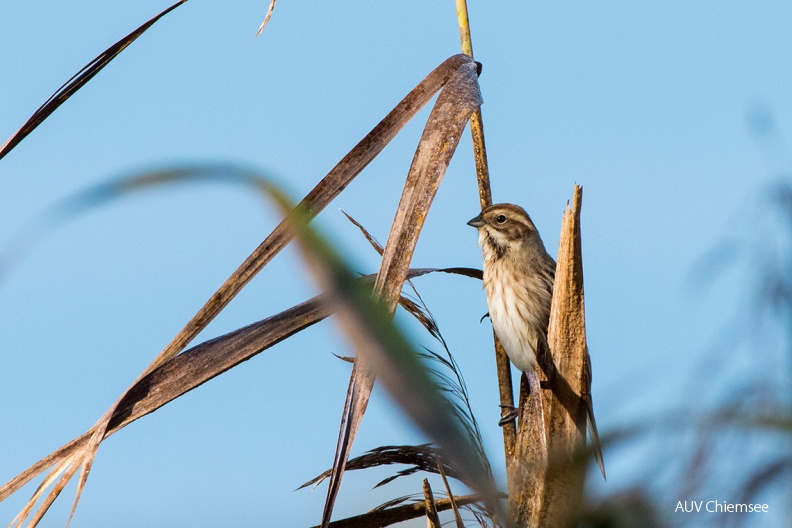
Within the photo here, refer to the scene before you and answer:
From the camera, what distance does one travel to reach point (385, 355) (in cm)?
53

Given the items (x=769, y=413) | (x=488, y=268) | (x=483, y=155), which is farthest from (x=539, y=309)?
(x=769, y=413)

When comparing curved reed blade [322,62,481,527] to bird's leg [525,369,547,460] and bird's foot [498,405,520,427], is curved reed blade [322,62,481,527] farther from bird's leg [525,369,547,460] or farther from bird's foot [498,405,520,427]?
bird's foot [498,405,520,427]

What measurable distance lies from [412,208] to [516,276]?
354 cm

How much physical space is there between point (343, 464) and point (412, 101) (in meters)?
1.04

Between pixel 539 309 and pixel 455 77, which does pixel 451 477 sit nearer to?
pixel 455 77

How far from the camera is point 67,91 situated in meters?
1.83

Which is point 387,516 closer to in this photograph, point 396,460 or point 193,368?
point 396,460

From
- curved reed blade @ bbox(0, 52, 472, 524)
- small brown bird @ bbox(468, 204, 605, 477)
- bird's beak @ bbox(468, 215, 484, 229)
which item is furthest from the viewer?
bird's beak @ bbox(468, 215, 484, 229)

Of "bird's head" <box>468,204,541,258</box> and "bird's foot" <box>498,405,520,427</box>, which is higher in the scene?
"bird's head" <box>468,204,541,258</box>

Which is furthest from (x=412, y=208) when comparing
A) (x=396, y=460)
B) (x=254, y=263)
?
(x=396, y=460)

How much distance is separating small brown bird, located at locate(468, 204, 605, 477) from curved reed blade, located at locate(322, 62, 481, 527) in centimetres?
277

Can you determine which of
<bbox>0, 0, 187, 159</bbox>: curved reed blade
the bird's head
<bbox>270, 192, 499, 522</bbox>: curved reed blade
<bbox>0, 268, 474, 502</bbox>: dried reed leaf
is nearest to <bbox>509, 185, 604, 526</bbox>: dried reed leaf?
<bbox>0, 268, 474, 502</bbox>: dried reed leaf

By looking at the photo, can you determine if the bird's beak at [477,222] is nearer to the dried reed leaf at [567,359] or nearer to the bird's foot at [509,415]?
the bird's foot at [509,415]

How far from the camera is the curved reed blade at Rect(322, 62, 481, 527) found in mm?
1505
